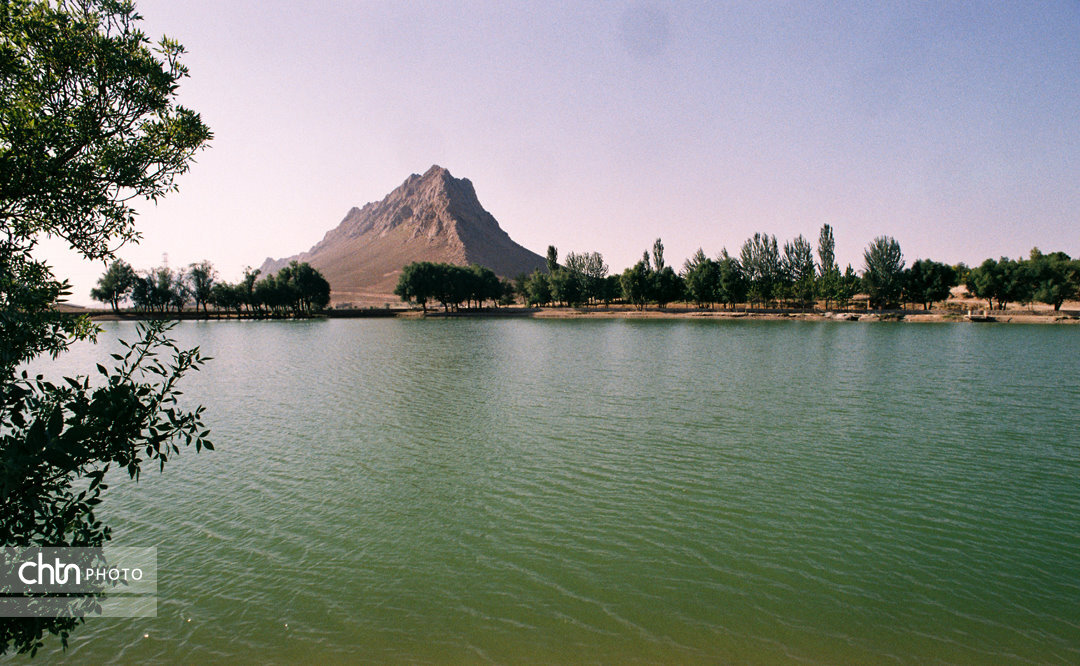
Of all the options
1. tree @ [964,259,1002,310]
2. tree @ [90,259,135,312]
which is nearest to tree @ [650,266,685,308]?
tree @ [964,259,1002,310]

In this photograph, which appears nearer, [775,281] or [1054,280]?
[1054,280]

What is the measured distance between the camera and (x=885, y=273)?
15038 cm

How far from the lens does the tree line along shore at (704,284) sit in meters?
137

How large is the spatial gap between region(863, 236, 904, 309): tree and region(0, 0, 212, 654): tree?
17481 cm

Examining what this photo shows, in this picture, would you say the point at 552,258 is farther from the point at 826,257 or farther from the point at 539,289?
the point at 826,257

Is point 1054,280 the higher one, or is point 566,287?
point 566,287

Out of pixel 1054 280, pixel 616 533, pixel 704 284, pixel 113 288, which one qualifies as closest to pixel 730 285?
pixel 704 284

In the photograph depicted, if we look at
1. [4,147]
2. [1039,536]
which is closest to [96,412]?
[4,147]

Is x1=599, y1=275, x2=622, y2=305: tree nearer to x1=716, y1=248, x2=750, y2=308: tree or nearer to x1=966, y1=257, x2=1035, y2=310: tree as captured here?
x1=716, y1=248, x2=750, y2=308: tree

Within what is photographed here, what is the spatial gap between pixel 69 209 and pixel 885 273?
17708 centimetres

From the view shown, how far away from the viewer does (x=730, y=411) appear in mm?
30891

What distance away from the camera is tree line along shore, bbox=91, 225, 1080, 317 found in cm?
13688

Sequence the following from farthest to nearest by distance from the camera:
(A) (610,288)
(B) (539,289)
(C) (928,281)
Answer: (B) (539,289) → (A) (610,288) → (C) (928,281)

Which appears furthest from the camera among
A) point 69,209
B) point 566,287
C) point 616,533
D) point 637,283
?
point 566,287
